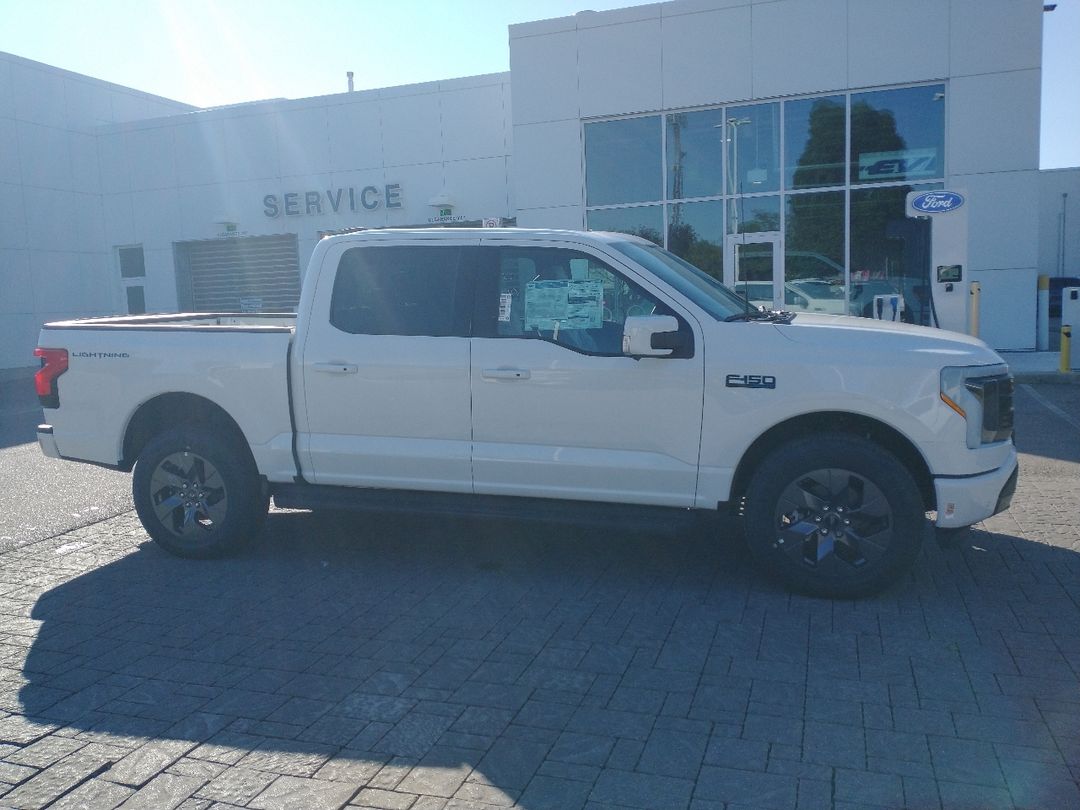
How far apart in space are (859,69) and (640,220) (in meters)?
4.62

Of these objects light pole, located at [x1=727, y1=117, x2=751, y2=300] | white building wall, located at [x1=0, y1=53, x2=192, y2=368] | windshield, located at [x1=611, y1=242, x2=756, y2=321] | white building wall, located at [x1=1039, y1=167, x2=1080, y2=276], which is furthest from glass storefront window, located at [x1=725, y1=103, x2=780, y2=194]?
white building wall, located at [x1=0, y1=53, x2=192, y2=368]

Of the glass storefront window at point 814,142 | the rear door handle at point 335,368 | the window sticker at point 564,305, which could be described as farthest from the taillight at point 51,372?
the glass storefront window at point 814,142

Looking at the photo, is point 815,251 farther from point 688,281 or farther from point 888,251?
point 688,281

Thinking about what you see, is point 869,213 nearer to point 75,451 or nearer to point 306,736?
point 75,451

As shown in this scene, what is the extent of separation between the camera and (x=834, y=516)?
5.11 m

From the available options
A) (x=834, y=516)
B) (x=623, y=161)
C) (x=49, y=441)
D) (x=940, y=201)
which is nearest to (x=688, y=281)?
(x=834, y=516)

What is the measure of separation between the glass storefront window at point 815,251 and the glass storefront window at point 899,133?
35.9 inches

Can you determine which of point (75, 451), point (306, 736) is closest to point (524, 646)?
point (306, 736)

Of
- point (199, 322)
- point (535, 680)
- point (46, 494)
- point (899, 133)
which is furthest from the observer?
point (899, 133)

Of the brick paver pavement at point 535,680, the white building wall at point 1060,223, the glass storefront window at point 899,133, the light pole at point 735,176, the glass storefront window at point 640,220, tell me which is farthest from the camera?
the white building wall at point 1060,223

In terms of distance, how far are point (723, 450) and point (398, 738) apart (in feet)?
7.75

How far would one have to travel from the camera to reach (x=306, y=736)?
12.5 feet

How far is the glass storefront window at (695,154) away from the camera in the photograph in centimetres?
1788

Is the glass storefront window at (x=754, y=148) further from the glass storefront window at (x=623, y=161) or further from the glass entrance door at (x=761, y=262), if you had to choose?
the glass storefront window at (x=623, y=161)
